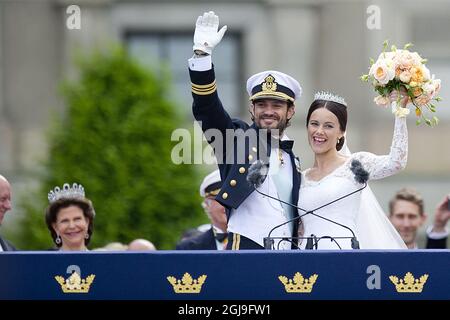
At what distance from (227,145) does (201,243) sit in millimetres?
1571

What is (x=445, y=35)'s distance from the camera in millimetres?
14672

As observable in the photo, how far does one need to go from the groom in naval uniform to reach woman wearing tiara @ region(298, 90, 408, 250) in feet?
0.31

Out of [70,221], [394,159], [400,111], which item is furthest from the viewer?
[70,221]

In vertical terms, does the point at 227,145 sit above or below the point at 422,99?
below

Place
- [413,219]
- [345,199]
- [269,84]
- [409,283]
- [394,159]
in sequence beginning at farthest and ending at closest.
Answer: [413,219] < [269,84] < [345,199] < [394,159] < [409,283]

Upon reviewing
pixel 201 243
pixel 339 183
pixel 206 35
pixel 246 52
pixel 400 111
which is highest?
pixel 246 52

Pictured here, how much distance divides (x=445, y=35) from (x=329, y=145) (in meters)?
9.28

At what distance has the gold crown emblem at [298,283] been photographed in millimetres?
4809

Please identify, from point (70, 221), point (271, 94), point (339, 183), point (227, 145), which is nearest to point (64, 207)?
point (70, 221)

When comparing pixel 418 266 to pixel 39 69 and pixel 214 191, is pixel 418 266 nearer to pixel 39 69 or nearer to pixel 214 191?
pixel 214 191

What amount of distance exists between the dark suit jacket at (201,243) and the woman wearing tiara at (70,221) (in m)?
0.79

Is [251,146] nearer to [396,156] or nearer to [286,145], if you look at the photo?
[286,145]

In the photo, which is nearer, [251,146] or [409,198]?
[251,146]

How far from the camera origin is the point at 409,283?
4805 mm
